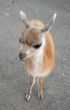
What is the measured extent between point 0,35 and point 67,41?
44.9 inches

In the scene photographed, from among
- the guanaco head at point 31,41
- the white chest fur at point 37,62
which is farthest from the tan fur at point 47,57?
the guanaco head at point 31,41

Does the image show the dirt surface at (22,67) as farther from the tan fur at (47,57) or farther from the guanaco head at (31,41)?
the guanaco head at (31,41)

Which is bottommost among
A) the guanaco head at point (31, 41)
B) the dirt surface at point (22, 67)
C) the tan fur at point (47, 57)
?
the dirt surface at point (22, 67)

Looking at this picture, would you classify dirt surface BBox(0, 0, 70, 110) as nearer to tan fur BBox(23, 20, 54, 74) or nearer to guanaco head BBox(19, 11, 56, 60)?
tan fur BBox(23, 20, 54, 74)

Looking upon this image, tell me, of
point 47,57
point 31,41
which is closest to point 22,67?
point 47,57

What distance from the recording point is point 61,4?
5.48 m

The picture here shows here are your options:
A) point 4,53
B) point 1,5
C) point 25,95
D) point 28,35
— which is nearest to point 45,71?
point 25,95

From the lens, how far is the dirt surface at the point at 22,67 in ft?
10.2

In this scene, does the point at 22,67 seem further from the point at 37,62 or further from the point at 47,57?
the point at 37,62

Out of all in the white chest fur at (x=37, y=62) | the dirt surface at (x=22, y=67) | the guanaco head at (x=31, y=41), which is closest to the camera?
the guanaco head at (x=31, y=41)

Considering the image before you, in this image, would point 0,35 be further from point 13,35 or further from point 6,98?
point 6,98

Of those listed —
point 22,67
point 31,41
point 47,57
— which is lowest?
point 22,67

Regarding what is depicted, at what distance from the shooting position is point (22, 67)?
360cm

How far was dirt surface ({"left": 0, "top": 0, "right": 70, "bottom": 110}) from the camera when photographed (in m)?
3.11
